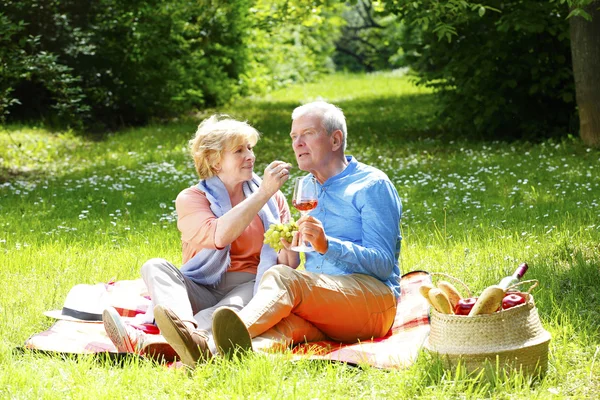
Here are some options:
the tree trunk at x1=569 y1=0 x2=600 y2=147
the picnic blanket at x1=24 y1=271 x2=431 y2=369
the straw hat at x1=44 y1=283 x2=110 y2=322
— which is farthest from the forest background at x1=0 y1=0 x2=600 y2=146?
the straw hat at x1=44 y1=283 x2=110 y2=322

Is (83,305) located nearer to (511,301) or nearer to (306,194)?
(306,194)

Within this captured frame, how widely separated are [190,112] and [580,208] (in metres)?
13.6

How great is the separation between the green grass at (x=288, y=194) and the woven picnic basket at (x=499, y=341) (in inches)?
3.1

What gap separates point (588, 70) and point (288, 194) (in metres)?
4.91

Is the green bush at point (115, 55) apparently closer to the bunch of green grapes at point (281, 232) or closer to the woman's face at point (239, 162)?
the woman's face at point (239, 162)

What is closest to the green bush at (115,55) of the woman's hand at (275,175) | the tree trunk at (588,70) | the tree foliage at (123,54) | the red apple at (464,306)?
the tree foliage at (123,54)

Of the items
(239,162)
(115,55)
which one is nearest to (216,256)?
(239,162)

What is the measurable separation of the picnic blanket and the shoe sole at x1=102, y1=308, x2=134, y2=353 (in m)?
0.09

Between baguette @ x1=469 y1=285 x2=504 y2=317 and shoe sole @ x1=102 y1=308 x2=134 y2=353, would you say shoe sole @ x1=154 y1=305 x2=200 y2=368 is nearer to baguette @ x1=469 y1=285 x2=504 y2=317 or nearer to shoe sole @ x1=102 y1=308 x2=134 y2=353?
shoe sole @ x1=102 y1=308 x2=134 y2=353

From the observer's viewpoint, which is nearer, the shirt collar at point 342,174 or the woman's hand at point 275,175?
the woman's hand at point 275,175

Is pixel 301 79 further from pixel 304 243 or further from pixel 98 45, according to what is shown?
pixel 304 243

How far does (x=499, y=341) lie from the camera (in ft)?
13.5

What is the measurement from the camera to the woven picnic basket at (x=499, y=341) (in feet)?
13.4

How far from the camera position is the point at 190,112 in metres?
20.5
